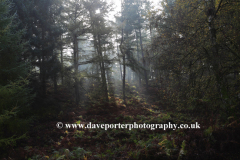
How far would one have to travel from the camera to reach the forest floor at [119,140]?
4.81m

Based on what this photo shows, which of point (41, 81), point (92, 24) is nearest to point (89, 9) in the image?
point (92, 24)

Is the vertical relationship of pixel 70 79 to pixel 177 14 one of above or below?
below

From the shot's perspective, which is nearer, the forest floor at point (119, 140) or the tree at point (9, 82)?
the forest floor at point (119, 140)

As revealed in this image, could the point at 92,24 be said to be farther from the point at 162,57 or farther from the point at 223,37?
the point at 223,37

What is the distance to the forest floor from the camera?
4811mm

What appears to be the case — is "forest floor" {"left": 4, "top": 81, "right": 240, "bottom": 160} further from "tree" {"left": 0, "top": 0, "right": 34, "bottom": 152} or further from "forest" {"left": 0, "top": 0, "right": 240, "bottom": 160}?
"tree" {"left": 0, "top": 0, "right": 34, "bottom": 152}

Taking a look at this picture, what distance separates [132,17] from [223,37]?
A: 21964mm

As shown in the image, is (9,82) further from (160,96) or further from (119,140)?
(160,96)

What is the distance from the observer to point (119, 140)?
8266 millimetres

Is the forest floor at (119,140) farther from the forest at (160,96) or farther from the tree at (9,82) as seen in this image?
the tree at (9,82)

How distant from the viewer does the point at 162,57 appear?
7371 millimetres

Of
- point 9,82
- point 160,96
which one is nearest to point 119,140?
point 160,96

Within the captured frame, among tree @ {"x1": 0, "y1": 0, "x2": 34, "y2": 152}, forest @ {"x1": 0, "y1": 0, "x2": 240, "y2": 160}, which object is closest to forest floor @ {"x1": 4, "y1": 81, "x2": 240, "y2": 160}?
forest @ {"x1": 0, "y1": 0, "x2": 240, "y2": 160}

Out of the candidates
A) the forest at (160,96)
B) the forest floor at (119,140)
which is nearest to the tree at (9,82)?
the forest at (160,96)
